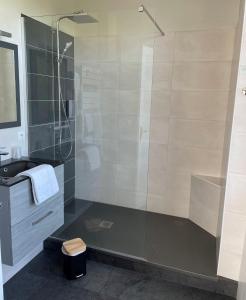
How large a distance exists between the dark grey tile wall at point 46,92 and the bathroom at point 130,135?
1 centimetres

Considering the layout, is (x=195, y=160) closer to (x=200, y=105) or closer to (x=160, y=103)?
(x=200, y=105)

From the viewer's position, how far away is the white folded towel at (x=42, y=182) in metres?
1.97

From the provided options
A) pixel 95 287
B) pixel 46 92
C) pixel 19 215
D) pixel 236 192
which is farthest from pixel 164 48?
pixel 95 287

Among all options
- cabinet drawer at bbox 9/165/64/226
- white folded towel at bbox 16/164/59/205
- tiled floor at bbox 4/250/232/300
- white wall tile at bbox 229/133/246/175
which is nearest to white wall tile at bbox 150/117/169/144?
white wall tile at bbox 229/133/246/175

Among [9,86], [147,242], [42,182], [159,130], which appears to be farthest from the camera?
[159,130]

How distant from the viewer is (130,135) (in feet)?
10.00

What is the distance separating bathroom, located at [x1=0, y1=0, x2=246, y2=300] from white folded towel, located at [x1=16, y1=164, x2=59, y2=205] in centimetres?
18

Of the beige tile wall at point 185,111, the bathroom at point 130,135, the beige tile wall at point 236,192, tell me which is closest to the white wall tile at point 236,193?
the beige tile wall at point 236,192

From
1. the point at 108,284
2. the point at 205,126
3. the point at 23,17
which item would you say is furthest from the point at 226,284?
the point at 23,17

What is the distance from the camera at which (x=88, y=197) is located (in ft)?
10.8

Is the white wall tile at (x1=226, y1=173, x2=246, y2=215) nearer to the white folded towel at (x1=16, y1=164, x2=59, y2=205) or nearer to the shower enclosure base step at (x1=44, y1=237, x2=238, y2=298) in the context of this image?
the shower enclosure base step at (x1=44, y1=237, x2=238, y2=298)

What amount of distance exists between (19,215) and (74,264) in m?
0.62

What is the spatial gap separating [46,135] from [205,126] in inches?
66.1

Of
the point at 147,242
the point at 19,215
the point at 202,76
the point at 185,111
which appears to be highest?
the point at 202,76
